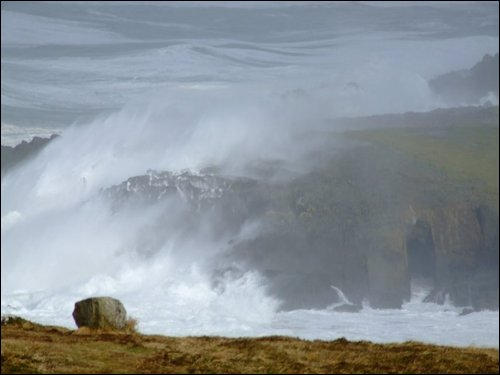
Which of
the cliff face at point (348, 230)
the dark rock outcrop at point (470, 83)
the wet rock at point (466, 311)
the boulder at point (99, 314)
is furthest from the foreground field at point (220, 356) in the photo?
the dark rock outcrop at point (470, 83)

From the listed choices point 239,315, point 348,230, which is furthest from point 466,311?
point 348,230

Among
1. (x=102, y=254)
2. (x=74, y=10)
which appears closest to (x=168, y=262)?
(x=102, y=254)

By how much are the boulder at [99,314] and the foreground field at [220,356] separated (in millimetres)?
1691

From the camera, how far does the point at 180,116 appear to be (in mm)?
118000

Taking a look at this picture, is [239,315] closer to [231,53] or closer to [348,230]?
[348,230]

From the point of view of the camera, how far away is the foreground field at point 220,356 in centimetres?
2747

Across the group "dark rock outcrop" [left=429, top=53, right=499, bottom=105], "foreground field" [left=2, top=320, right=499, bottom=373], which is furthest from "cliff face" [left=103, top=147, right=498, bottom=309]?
"dark rock outcrop" [left=429, top=53, right=499, bottom=105]

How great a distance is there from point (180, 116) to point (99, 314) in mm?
84383

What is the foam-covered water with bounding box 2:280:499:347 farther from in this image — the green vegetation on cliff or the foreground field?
the foreground field

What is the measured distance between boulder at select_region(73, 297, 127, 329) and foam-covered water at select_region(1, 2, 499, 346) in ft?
92.2

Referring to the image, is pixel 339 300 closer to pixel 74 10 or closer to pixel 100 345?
pixel 100 345

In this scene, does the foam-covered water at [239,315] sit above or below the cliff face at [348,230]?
below

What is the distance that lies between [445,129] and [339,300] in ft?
105

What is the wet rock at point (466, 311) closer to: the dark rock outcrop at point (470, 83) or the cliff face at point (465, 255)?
the cliff face at point (465, 255)
